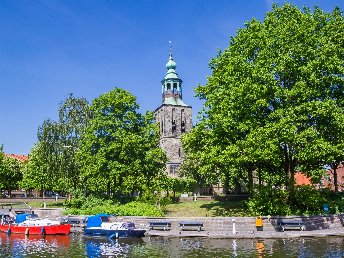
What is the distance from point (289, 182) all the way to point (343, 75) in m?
11.6

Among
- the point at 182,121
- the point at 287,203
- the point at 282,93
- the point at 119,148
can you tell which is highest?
the point at 182,121

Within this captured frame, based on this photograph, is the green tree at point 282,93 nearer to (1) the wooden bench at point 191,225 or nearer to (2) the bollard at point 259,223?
(2) the bollard at point 259,223

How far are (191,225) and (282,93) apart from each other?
48.6 feet

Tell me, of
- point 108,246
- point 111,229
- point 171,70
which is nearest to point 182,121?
point 171,70

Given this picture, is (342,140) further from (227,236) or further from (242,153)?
(227,236)

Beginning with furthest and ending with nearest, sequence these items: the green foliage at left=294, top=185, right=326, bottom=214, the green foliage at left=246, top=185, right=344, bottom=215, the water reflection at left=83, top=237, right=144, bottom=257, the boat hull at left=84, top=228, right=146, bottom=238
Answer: the green foliage at left=294, top=185, right=326, bottom=214
the green foliage at left=246, top=185, right=344, bottom=215
the boat hull at left=84, top=228, right=146, bottom=238
the water reflection at left=83, top=237, right=144, bottom=257

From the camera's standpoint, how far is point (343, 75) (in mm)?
36594

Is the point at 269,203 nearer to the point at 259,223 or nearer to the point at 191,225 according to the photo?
the point at 259,223

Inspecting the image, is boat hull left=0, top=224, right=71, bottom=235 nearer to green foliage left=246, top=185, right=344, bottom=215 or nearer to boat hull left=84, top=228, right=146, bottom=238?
boat hull left=84, top=228, right=146, bottom=238

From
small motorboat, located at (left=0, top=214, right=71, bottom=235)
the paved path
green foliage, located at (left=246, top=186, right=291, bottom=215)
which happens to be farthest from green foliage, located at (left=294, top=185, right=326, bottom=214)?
small motorboat, located at (left=0, top=214, right=71, bottom=235)

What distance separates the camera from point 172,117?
332 feet

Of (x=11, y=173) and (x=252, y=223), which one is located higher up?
(x=11, y=173)

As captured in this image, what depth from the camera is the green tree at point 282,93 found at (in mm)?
33719

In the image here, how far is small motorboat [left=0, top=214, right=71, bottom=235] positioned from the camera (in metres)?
37.2
